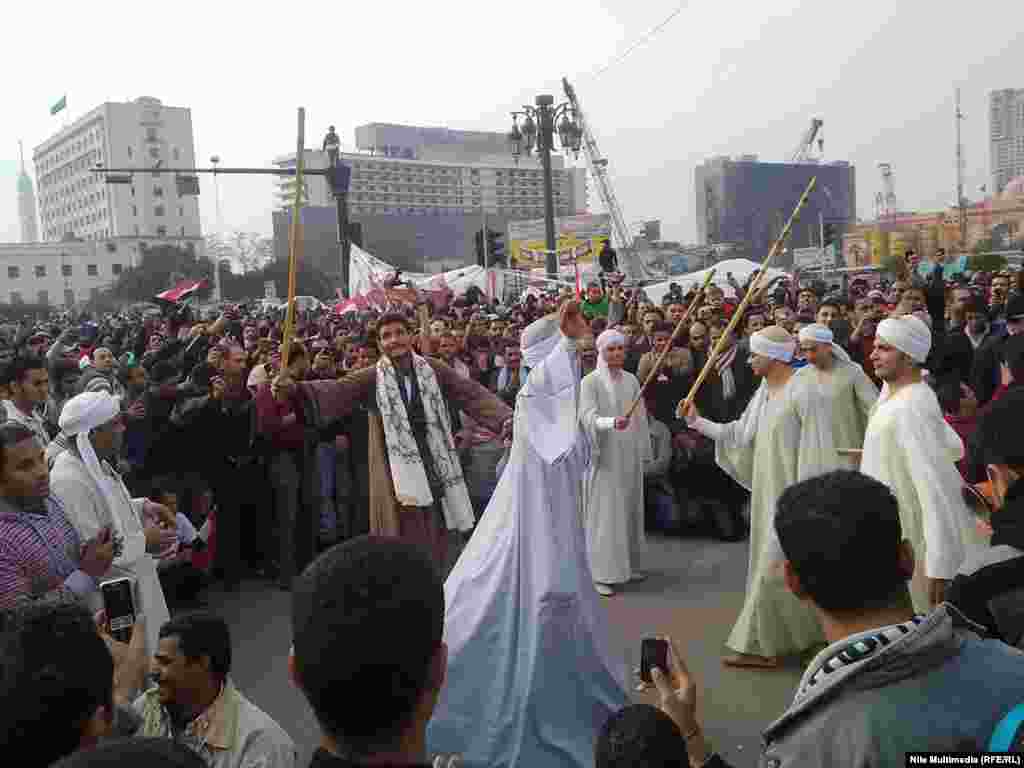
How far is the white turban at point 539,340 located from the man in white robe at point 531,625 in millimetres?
186

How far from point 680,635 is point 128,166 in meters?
112

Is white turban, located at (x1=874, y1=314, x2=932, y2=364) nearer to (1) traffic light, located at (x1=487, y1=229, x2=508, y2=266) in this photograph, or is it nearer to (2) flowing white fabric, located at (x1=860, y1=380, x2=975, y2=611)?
(2) flowing white fabric, located at (x1=860, y1=380, x2=975, y2=611)

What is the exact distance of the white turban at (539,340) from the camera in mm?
4840

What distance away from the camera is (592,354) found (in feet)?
29.9

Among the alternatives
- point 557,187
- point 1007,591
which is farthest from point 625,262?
point 557,187

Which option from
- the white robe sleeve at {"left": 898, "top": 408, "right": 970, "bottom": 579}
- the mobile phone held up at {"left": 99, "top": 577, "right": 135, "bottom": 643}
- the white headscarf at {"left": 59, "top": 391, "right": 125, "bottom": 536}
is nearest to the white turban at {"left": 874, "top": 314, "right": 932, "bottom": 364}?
the white robe sleeve at {"left": 898, "top": 408, "right": 970, "bottom": 579}

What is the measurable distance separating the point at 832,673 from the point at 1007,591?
2.77ft

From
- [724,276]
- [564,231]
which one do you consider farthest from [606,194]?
[724,276]

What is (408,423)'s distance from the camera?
532 cm

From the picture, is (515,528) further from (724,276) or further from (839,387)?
(724,276)

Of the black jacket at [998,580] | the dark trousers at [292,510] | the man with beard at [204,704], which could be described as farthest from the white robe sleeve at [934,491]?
the dark trousers at [292,510]

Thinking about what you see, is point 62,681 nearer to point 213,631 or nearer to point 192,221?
point 213,631

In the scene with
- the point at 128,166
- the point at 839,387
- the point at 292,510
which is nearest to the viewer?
the point at 839,387

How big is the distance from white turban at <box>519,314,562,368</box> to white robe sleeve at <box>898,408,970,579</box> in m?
1.71
